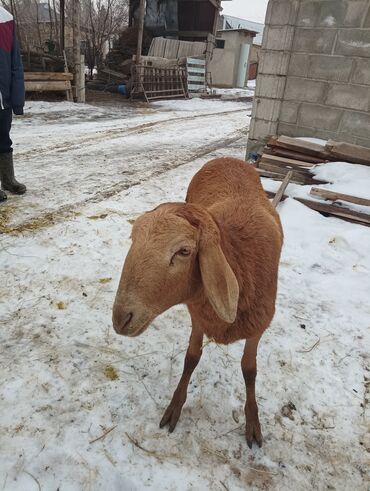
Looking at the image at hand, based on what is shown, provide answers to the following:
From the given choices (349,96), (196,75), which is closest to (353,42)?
(349,96)

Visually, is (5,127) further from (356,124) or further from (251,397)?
(356,124)

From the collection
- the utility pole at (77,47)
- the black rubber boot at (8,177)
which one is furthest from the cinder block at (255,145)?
the utility pole at (77,47)

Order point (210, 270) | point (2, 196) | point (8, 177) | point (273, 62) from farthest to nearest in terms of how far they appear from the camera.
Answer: point (273, 62) → point (8, 177) → point (2, 196) → point (210, 270)

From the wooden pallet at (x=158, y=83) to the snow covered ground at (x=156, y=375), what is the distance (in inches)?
519

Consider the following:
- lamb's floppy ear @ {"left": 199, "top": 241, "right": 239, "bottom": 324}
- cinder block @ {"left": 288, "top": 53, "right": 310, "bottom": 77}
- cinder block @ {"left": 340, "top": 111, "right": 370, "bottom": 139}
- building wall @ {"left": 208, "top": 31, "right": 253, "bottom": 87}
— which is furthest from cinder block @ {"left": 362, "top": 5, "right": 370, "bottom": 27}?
building wall @ {"left": 208, "top": 31, "right": 253, "bottom": 87}

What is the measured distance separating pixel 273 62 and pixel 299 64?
46 centimetres

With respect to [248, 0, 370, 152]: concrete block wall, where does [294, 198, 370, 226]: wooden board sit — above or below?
below

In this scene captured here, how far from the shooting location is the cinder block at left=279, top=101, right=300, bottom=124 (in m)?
6.01

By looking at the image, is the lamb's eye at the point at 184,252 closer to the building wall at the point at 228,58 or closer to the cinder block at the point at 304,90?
the cinder block at the point at 304,90

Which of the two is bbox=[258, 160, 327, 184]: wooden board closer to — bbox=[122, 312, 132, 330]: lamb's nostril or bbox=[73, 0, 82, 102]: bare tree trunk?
bbox=[122, 312, 132, 330]: lamb's nostril

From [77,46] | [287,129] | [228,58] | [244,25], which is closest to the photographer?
[287,129]

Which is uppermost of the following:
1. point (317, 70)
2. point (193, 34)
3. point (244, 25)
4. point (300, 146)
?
point (244, 25)

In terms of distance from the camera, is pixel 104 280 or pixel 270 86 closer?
pixel 104 280

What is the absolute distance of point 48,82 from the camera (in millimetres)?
12125
